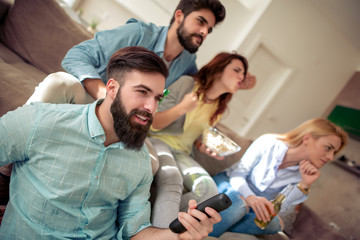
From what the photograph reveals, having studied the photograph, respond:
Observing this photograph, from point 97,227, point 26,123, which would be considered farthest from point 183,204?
point 26,123

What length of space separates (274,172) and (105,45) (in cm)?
107

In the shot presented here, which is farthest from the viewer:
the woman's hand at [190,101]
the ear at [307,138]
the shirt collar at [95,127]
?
the ear at [307,138]

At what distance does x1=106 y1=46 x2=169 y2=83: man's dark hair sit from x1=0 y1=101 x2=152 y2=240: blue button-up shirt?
143 millimetres

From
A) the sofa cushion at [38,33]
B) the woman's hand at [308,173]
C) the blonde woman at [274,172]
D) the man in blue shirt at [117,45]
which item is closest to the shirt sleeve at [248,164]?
the blonde woman at [274,172]

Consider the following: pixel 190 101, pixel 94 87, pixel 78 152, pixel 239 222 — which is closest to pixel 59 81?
pixel 94 87

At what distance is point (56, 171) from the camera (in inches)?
23.8

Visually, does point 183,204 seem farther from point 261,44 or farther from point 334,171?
point 334,171

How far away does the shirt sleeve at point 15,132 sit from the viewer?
0.56 meters

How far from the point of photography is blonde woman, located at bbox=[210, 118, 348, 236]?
102 centimetres

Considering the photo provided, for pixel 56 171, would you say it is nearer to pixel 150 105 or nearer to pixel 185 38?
pixel 150 105

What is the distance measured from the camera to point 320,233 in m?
1.20

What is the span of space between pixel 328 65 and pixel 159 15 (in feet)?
11.7

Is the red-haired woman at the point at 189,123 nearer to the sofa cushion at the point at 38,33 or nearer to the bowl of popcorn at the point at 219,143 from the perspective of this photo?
the bowl of popcorn at the point at 219,143

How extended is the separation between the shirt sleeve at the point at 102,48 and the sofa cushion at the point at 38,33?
519 mm
